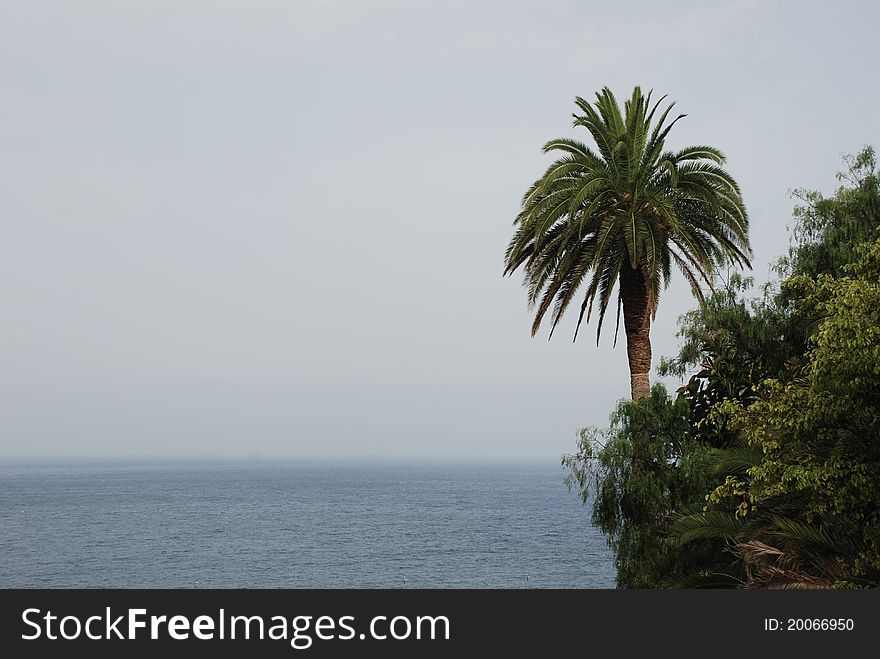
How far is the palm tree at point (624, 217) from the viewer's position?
2462 cm

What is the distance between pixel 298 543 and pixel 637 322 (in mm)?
67277

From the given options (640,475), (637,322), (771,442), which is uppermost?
(637,322)

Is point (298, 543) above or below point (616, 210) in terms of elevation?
below

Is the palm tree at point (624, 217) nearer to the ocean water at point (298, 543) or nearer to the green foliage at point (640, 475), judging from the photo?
the green foliage at point (640, 475)

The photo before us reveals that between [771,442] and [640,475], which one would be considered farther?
[640,475]

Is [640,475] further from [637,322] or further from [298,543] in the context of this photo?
[298,543]

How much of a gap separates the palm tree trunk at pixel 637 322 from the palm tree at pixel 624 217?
0.10ft

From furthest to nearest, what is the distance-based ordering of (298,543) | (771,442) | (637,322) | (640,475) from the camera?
(298,543)
(637,322)
(640,475)
(771,442)

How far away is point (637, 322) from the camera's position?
82.4 ft

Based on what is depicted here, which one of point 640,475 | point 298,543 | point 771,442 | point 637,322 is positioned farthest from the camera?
point 298,543

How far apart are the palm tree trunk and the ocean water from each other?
115ft

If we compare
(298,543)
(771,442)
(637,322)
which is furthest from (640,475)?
(298,543)
